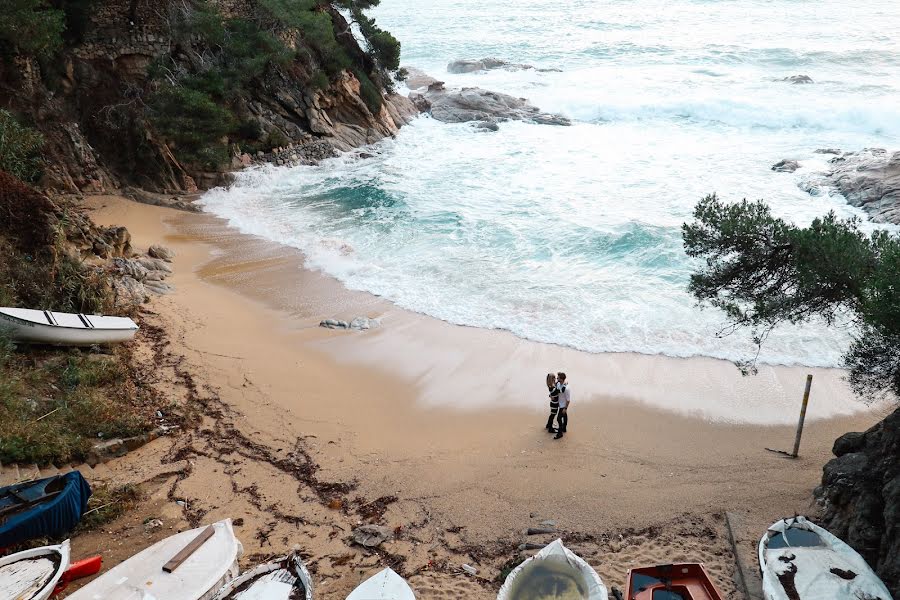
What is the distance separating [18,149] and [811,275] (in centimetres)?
1931

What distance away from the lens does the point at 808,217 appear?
874 inches

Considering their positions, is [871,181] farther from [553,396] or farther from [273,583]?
[273,583]

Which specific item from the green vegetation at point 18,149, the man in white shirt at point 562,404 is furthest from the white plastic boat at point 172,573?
the green vegetation at point 18,149

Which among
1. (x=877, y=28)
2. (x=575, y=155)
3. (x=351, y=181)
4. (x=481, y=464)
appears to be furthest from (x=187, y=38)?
(x=877, y=28)

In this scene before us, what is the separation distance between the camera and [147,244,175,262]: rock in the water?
729 inches

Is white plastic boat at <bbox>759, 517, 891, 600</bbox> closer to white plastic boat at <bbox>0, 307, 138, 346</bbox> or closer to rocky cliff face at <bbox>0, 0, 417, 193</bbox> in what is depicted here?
white plastic boat at <bbox>0, 307, 138, 346</bbox>

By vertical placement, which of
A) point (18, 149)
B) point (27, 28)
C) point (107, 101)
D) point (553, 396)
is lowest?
point (553, 396)

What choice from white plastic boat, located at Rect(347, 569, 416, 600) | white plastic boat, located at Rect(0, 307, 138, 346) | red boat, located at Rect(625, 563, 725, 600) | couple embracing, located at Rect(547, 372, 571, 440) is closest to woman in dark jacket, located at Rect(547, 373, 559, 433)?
couple embracing, located at Rect(547, 372, 571, 440)

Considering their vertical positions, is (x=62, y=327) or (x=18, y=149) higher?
(x=18, y=149)

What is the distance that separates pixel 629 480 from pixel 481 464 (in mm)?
2429

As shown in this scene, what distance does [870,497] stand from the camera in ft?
27.7

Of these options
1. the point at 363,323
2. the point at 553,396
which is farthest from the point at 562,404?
the point at 363,323

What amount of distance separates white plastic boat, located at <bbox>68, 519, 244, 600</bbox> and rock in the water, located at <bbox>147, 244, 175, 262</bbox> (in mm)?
11937

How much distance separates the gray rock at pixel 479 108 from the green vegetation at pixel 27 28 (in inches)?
797
